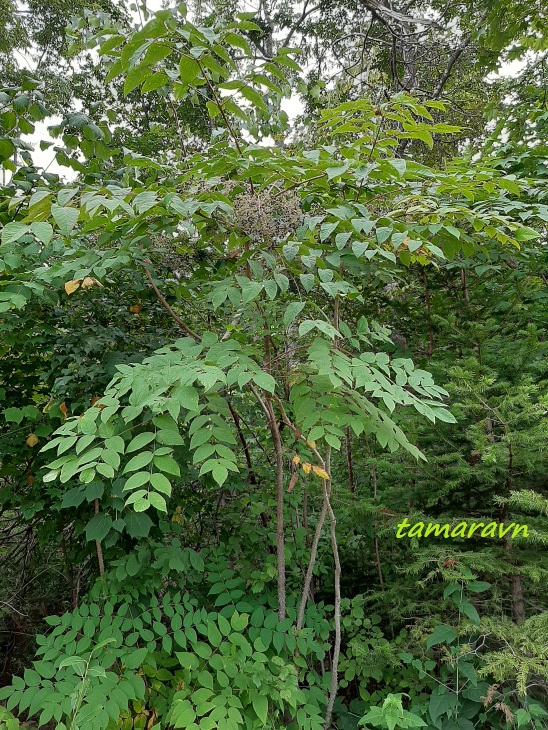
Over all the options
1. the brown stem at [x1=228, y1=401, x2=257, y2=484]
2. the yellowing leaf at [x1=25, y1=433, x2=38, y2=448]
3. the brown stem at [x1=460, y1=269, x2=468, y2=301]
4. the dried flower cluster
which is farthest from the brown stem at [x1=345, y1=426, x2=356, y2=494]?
the yellowing leaf at [x1=25, y1=433, x2=38, y2=448]

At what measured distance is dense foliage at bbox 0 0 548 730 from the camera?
4.62ft

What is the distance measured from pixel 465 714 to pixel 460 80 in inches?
276

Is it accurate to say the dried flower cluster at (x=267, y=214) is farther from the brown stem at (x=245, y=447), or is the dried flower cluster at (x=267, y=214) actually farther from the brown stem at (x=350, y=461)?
the brown stem at (x=350, y=461)

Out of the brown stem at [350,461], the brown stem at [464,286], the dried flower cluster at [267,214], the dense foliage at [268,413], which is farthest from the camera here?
the brown stem at [350,461]

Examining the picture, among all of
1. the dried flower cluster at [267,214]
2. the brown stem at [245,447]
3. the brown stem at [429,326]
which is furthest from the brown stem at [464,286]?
the brown stem at [245,447]

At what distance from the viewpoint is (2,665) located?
2861 millimetres

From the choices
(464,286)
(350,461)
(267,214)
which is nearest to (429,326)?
(464,286)

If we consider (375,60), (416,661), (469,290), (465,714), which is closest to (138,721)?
(416,661)

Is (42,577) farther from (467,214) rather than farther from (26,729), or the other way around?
(467,214)

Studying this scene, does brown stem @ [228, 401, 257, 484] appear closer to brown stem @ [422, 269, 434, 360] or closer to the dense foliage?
the dense foliage

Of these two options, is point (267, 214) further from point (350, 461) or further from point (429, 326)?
point (350, 461)

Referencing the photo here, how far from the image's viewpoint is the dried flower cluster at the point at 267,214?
5.14ft

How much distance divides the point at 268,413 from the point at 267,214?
763 mm

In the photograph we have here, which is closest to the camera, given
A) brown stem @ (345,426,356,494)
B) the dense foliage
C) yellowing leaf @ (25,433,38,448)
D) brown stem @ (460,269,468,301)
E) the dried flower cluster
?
the dense foliage
